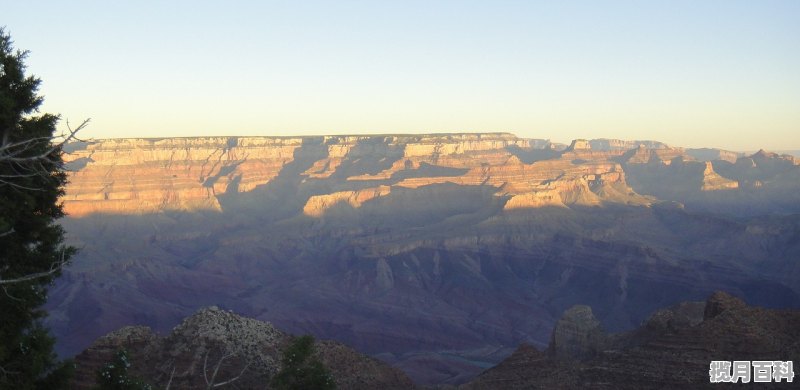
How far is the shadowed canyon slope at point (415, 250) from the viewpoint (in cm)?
9975

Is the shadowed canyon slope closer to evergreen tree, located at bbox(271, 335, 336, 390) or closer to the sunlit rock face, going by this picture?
the sunlit rock face

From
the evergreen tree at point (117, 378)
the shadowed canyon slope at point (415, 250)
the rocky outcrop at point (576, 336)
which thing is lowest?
the shadowed canyon slope at point (415, 250)

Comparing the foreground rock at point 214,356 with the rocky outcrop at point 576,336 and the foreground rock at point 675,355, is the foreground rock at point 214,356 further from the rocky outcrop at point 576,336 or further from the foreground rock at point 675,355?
the rocky outcrop at point 576,336

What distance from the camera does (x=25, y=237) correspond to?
22.4 metres

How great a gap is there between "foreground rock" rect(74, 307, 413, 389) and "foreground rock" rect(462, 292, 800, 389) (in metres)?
5.57

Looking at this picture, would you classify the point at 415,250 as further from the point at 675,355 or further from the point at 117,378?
the point at 117,378

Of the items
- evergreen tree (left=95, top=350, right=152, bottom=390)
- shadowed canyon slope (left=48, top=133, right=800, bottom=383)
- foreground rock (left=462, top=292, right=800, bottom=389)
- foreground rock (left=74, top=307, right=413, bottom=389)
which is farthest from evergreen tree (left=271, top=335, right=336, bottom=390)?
shadowed canyon slope (left=48, top=133, right=800, bottom=383)

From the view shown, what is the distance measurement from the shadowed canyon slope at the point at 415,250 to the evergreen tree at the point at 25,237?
144ft

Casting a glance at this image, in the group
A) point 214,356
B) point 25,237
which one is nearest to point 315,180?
point 214,356

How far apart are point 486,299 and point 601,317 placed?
60.0ft

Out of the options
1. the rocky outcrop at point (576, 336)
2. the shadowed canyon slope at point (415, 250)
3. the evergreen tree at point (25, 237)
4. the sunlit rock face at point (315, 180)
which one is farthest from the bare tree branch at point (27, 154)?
the sunlit rock face at point (315, 180)

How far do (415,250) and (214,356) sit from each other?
9943 cm

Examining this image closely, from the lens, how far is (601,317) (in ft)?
332

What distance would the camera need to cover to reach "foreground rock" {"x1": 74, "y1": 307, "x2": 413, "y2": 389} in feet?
106
